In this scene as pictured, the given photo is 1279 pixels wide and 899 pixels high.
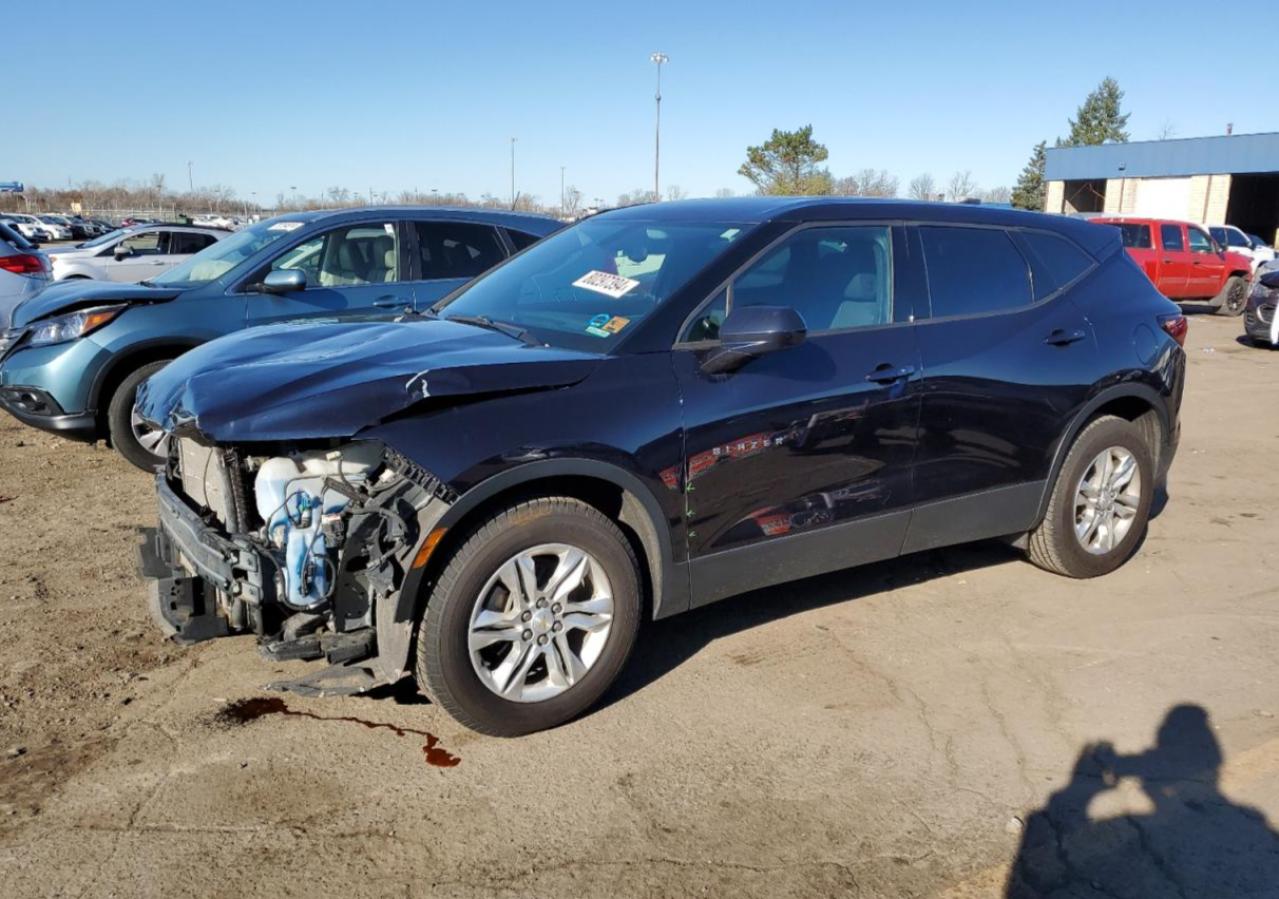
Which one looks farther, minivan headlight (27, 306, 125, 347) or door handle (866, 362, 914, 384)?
minivan headlight (27, 306, 125, 347)

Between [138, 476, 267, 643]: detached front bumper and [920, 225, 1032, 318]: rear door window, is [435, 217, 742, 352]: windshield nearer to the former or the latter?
[920, 225, 1032, 318]: rear door window

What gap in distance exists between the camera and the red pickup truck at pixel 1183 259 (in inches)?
815

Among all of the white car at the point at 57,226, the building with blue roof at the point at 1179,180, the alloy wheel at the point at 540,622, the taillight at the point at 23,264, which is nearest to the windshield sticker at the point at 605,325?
the alloy wheel at the point at 540,622

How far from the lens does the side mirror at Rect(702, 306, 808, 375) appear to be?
3820 mm

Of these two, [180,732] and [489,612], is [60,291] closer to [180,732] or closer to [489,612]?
[180,732]

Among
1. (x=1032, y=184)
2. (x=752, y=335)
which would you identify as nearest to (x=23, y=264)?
(x=752, y=335)

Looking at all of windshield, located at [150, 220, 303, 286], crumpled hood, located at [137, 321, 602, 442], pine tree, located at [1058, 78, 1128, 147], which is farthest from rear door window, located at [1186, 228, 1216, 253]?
pine tree, located at [1058, 78, 1128, 147]

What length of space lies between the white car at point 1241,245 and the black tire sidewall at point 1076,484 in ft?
Answer: 59.4

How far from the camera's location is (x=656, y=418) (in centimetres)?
378

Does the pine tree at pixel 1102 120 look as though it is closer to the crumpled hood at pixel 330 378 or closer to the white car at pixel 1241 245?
the white car at pixel 1241 245

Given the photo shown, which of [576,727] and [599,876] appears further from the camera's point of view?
[576,727]

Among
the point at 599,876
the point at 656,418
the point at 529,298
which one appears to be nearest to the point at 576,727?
the point at 599,876

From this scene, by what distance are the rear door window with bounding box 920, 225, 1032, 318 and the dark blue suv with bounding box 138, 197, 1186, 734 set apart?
14 millimetres

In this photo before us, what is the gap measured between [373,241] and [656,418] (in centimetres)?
453
